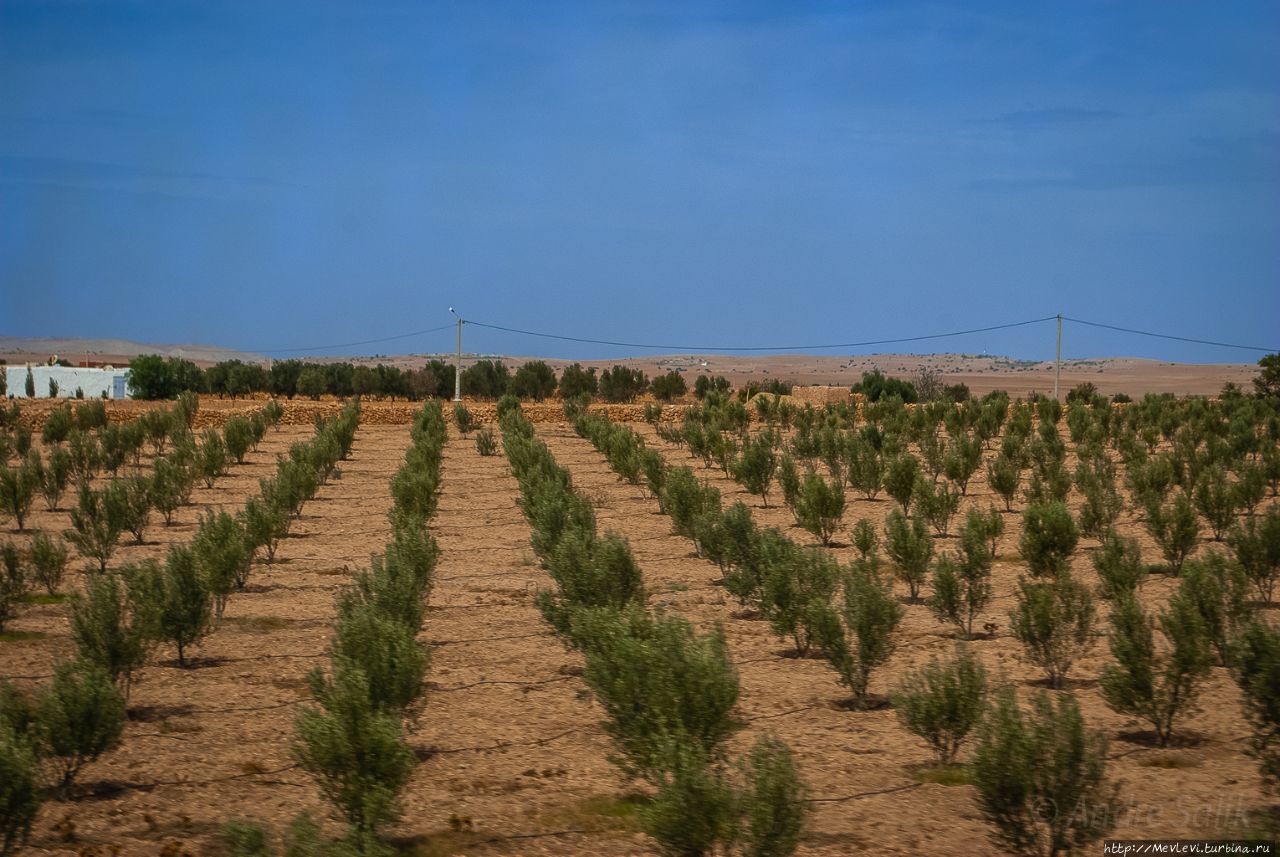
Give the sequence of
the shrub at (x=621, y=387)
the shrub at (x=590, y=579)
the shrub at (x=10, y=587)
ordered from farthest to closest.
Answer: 1. the shrub at (x=621, y=387)
2. the shrub at (x=10, y=587)
3. the shrub at (x=590, y=579)

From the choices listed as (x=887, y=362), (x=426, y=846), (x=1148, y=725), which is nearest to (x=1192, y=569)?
(x=1148, y=725)

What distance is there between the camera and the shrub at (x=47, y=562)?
14930 mm

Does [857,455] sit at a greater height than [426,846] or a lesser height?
greater

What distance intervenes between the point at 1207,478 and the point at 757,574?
32.0 feet

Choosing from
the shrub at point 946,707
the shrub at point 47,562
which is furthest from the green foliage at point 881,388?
the shrub at point 946,707

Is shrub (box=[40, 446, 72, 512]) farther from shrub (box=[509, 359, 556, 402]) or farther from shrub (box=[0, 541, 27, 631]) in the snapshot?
shrub (box=[509, 359, 556, 402])

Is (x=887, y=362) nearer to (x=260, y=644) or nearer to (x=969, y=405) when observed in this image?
(x=969, y=405)

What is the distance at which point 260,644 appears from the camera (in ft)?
43.3

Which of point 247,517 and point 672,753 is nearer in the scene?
point 672,753

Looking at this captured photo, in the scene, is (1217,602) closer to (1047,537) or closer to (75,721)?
(1047,537)

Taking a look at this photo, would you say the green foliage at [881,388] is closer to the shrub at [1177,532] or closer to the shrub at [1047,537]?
the shrub at [1177,532]

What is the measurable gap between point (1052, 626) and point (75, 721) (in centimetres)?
830

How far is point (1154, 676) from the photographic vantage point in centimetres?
1010

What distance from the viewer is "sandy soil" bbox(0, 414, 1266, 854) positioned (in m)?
8.00
